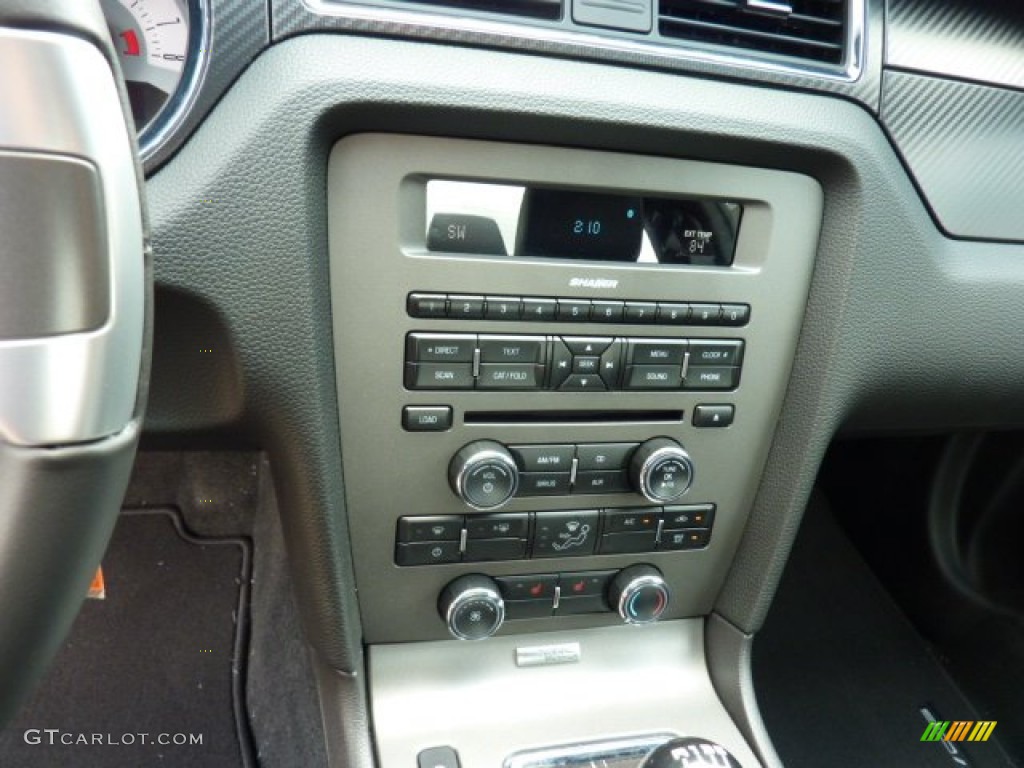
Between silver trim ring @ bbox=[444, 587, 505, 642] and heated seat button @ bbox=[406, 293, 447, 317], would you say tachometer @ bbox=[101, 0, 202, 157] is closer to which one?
heated seat button @ bbox=[406, 293, 447, 317]

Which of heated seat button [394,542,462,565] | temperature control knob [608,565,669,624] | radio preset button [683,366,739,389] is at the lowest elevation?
temperature control knob [608,565,669,624]

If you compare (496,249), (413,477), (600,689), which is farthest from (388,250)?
(600,689)

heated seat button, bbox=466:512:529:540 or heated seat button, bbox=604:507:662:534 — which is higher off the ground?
heated seat button, bbox=466:512:529:540

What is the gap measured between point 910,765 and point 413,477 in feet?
3.30

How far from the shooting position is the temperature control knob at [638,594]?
0.89 m

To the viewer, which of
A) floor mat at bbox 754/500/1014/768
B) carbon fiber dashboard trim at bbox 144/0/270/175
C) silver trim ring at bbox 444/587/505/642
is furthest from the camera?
floor mat at bbox 754/500/1014/768

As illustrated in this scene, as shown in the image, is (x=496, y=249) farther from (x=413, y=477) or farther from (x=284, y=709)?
(x=284, y=709)

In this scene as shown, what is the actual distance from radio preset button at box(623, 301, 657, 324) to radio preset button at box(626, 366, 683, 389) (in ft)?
0.15

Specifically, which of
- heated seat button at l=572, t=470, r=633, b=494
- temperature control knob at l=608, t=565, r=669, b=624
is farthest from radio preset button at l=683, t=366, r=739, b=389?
temperature control knob at l=608, t=565, r=669, b=624

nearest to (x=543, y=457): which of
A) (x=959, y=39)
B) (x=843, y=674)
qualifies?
(x=959, y=39)

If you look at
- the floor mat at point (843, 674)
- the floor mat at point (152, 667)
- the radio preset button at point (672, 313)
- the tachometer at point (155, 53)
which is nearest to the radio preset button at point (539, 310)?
the radio preset button at point (672, 313)

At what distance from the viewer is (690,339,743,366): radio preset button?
32.1 inches

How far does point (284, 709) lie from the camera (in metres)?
1.17

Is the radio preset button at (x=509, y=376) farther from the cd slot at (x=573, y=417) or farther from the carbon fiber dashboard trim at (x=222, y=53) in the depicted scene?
the carbon fiber dashboard trim at (x=222, y=53)
